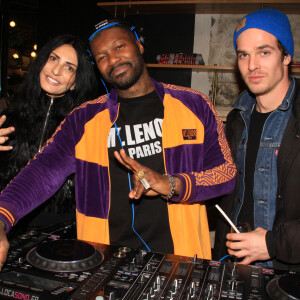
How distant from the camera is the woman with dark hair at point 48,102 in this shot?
193 centimetres

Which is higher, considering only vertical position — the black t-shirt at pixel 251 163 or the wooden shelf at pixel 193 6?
the wooden shelf at pixel 193 6

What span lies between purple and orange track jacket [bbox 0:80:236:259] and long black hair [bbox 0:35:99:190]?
1.30 ft

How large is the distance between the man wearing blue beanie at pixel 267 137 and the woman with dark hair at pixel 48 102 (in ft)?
3.04

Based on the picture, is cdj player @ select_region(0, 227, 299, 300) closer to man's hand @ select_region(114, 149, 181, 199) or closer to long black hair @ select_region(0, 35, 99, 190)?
man's hand @ select_region(114, 149, 181, 199)

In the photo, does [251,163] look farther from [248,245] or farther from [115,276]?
[115,276]

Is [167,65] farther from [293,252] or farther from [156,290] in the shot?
[156,290]

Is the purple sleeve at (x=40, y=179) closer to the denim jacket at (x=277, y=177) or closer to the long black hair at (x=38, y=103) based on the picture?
the long black hair at (x=38, y=103)

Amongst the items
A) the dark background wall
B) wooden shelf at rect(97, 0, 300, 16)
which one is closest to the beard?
wooden shelf at rect(97, 0, 300, 16)

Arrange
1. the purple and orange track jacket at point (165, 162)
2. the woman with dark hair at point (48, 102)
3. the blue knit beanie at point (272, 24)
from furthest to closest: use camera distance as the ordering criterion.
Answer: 1. the woman with dark hair at point (48, 102)
2. the blue knit beanie at point (272, 24)
3. the purple and orange track jacket at point (165, 162)

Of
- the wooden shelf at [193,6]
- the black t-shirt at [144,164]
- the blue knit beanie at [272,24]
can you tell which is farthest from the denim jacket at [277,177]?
the wooden shelf at [193,6]

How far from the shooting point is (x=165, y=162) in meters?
1.53

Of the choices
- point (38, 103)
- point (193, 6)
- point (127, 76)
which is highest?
point (193, 6)

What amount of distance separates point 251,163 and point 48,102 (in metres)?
1.26

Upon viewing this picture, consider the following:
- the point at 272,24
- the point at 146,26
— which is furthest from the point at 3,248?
the point at 146,26
